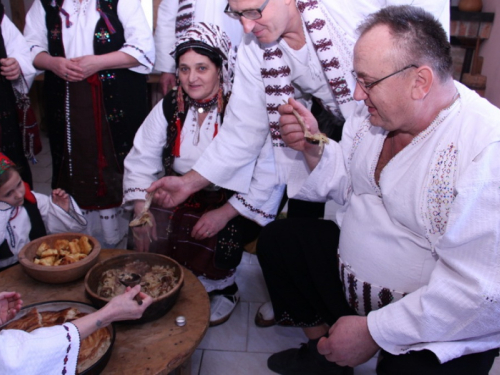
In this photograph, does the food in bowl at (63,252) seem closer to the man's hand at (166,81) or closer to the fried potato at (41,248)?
the fried potato at (41,248)

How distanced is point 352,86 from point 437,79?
615mm

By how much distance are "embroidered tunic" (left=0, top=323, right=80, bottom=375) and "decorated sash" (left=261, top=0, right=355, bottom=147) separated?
131 cm

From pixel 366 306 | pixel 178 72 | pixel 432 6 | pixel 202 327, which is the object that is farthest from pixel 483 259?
pixel 178 72

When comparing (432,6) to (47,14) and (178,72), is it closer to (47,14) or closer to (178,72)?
(178,72)

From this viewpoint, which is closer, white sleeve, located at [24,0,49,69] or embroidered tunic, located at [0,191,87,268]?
embroidered tunic, located at [0,191,87,268]

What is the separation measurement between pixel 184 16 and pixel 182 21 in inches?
1.3

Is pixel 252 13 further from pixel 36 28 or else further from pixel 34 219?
pixel 36 28

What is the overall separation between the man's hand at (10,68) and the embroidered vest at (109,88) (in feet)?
0.72

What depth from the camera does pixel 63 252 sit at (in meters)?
1.89

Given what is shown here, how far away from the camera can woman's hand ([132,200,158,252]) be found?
7.79 feet

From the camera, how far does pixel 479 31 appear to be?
5.04 meters

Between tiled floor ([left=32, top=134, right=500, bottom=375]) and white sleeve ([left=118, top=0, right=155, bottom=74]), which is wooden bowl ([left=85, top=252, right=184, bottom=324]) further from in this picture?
white sleeve ([left=118, top=0, right=155, bottom=74])

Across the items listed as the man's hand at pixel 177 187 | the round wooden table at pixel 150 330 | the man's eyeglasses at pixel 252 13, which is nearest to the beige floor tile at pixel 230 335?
the round wooden table at pixel 150 330

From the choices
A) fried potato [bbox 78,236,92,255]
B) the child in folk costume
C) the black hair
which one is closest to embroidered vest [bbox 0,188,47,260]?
the child in folk costume
